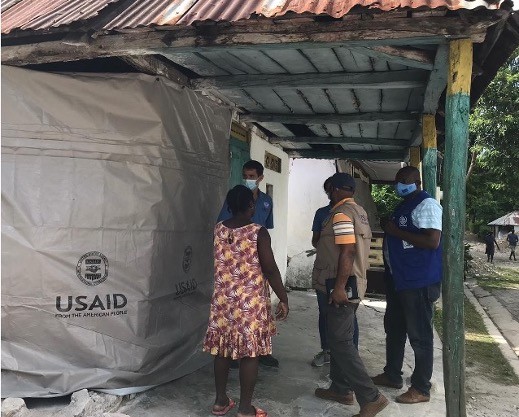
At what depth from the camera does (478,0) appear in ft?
8.75

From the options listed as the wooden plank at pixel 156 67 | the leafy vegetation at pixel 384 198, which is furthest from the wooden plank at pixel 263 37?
the leafy vegetation at pixel 384 198

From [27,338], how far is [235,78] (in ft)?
9.01

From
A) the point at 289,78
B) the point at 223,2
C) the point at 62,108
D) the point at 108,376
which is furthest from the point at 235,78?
the point at 108,376

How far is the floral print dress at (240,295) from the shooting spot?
3.41 meters

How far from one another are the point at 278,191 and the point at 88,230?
15.6 ft

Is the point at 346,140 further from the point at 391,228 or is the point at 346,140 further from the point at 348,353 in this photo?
the point at 348,353

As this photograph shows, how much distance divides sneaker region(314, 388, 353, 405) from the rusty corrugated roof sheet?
291 cm

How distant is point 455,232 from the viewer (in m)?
3.02

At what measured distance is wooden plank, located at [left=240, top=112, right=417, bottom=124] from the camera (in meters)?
5.52

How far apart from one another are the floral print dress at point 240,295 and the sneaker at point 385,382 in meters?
1.54

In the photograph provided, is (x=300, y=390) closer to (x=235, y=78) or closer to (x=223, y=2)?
(x=235, y=78)

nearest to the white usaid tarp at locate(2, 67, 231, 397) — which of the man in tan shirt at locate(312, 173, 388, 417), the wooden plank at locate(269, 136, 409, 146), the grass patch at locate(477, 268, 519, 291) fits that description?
the man in tan shirt at locate(312, 173, 388, 417)

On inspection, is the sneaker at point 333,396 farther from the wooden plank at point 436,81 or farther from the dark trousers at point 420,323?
the wooden plank at point 436,81

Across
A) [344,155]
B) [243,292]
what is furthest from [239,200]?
[344,155]
